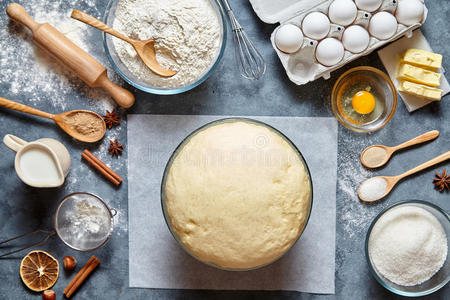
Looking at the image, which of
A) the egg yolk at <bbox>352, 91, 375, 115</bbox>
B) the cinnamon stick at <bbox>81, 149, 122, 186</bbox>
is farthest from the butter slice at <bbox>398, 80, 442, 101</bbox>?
the cinnamon stick at <bbox>81, 149, 122, 186</bbox>

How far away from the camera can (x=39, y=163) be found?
4.79ft

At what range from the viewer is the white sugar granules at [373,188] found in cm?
154

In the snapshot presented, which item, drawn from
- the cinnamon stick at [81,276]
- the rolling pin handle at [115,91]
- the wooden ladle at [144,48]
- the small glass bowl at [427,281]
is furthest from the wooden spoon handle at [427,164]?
the cinnamon stick at [81,276]

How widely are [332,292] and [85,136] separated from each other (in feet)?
3.44

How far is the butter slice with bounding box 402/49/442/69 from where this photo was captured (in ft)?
4.88

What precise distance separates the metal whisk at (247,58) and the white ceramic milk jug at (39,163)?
0.70m

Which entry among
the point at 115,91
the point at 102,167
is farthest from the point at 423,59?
the point at 102,167

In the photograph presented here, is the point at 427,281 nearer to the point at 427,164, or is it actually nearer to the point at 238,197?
the point at 427,164

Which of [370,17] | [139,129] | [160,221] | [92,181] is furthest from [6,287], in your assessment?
[370,17]

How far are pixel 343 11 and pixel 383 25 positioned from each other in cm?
14

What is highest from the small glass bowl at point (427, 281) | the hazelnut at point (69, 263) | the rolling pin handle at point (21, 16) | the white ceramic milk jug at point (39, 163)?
the rolling pin handle at point (21, 16)

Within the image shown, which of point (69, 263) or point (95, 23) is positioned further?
point (69, 263)

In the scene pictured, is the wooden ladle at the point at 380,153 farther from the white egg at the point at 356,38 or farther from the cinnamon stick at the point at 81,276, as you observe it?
the cinnamon stick at the point at 81,276

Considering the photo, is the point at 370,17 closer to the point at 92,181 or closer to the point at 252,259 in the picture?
the point at 252,259
